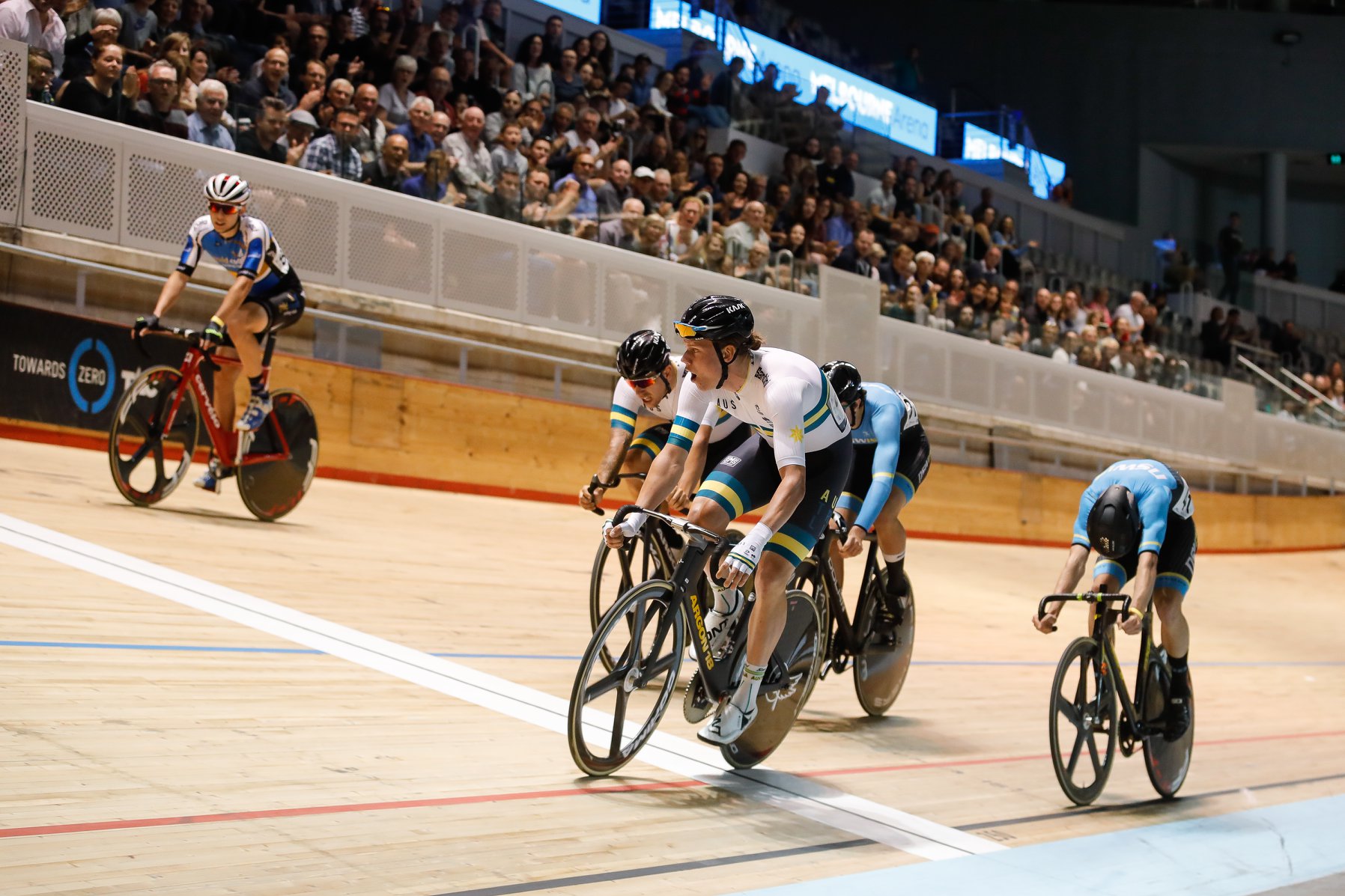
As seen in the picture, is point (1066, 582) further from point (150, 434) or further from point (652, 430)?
point (150, 434)

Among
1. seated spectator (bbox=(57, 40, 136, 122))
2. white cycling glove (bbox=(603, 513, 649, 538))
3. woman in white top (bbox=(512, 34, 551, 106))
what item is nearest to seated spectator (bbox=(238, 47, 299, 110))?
seated spectator (bbox=(57, 40, 136, 122))

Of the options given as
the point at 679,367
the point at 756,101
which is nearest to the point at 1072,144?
the point at 756,101

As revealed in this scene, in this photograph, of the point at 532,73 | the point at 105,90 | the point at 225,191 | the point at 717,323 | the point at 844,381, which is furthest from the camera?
the point at 532,73

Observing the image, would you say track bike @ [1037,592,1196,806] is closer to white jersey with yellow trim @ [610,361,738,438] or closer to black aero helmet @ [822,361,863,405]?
black aero helmet @ [822,361,863,405]

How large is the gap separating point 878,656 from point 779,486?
173 cm

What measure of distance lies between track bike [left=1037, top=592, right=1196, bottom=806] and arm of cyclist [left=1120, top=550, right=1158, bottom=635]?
0.03m

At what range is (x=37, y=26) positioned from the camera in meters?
8.47

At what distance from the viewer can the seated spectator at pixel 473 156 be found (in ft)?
34.8

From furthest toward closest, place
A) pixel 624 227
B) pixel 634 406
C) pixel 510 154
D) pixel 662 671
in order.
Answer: pixel 624 227
pixel 510 154
pixel 634 406
pixel 662 671

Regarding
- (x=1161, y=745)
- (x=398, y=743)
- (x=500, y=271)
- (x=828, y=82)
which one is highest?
(x=828, y=82)

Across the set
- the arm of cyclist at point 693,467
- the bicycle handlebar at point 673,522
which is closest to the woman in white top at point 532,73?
the arm of cyclist at point 693,467

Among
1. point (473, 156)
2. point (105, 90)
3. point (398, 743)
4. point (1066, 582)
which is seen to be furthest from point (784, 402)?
point (473, 156)

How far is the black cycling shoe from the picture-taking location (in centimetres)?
484

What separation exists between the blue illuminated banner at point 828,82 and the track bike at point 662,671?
13630 mm
